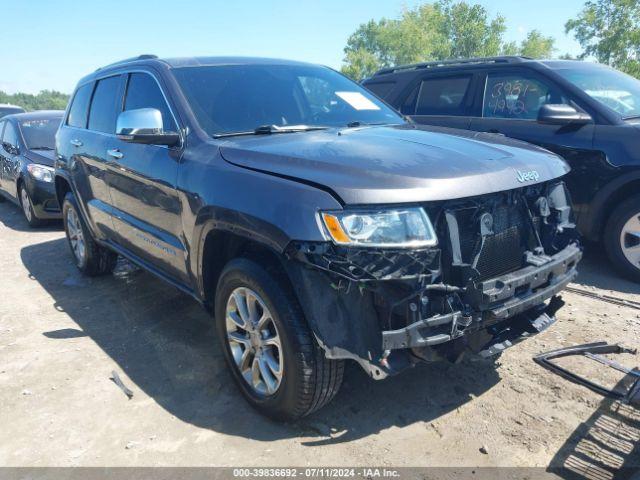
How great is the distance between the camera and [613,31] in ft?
99.3

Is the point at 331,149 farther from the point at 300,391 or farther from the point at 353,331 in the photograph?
the point at 300,391

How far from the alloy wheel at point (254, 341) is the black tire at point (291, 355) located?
0.06 meters

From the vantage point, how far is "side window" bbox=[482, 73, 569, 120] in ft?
16.1

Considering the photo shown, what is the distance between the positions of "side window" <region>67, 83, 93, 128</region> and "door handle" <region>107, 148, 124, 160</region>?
1.01 metres

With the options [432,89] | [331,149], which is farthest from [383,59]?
[331,149]

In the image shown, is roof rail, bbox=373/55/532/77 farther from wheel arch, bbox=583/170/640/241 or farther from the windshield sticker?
the windshield sticker

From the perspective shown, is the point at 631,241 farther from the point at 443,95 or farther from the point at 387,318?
the point at 387,318

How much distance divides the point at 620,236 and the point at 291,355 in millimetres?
3511

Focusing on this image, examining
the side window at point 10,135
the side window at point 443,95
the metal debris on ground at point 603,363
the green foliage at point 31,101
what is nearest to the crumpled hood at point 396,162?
the metal debris on ground at point 603,363

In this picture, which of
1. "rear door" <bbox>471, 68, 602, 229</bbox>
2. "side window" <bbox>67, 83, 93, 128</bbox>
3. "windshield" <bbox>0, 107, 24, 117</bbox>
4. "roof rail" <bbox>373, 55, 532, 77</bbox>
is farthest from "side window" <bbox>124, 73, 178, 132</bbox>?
"windshield" <bbox>0, 107, 24, 117</bbox>

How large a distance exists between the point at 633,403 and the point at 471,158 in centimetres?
145

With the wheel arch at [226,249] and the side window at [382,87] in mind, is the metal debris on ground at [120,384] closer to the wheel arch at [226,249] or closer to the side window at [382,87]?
the wheel arch at [226,249]

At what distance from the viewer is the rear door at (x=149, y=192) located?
3145 millimetres

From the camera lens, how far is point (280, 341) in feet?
7.95
